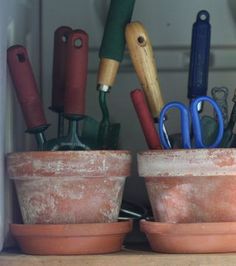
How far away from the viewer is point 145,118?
0.78 meters

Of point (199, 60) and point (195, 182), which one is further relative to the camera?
point (199, 60)

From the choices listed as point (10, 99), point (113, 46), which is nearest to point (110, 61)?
point (113, 46)

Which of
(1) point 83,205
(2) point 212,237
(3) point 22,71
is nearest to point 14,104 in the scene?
(3) point 22,71

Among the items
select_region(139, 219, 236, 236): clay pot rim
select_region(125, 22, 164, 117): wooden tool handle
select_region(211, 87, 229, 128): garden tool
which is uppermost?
select_region(125, 22, 164, 117): wooden tool handle

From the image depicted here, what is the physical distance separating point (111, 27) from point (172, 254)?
0.89ft

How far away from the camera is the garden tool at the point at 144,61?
31.8 inches

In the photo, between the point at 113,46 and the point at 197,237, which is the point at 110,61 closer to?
the point at 113,46

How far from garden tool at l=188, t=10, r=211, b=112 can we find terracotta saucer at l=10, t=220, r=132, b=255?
0.65 feet

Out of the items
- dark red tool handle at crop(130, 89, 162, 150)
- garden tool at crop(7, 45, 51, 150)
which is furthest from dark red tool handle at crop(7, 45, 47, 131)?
dark red tool handle at crop(130, 89, 162, 150)

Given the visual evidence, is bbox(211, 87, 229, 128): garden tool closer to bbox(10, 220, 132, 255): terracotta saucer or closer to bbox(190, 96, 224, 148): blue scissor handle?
bbox(190, 96, 224, 148): blue scissor handle

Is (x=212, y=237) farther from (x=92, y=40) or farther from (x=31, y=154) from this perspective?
(x=92, y=40)

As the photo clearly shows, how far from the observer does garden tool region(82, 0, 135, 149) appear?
0.82 metres

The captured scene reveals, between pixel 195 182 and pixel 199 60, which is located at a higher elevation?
pixel 199 60

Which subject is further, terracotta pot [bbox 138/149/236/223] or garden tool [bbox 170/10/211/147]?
garden tool [bbox 170/10/211/147]
